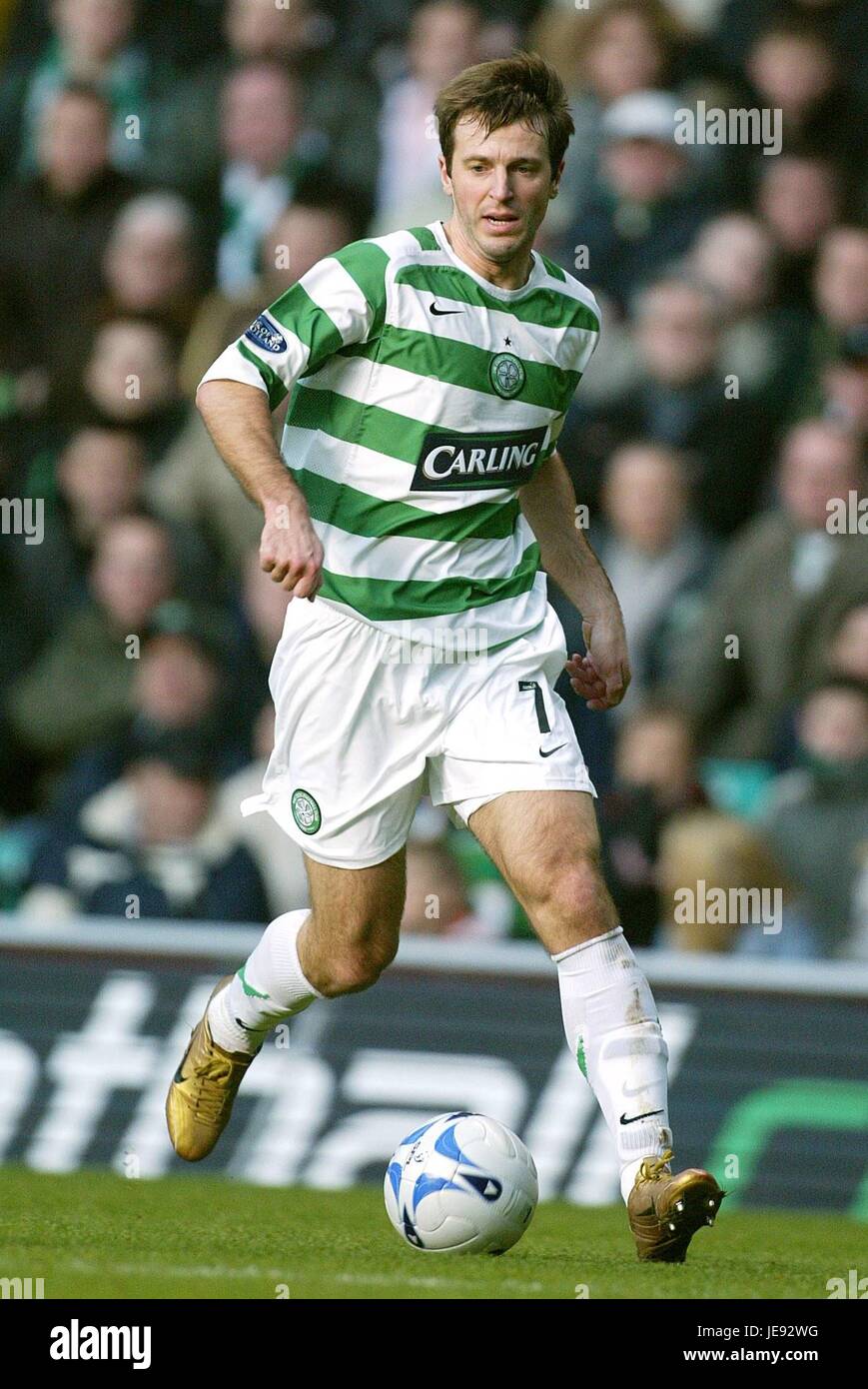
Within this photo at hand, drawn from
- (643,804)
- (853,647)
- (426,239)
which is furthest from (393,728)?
(853,647)

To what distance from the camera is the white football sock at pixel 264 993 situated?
569 centimetres

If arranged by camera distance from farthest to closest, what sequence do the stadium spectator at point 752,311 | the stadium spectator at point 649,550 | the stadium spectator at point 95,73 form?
the stadium spectator at point 95,73, the stadium spectator at point 752,311, the stadium spectator at point 649,550

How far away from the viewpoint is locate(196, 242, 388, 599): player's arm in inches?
192

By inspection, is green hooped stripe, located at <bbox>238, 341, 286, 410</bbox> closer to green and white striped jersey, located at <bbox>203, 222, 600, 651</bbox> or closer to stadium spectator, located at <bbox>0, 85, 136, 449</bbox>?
green and white striped jersey, located at <bbox>203, 222, 600, 651</bbox>

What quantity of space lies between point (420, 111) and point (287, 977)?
4981 mm

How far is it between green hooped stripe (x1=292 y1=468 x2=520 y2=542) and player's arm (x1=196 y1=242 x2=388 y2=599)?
0.25 meters

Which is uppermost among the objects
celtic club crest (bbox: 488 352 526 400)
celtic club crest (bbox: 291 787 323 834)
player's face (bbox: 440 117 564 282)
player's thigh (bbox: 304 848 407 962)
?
player's face (bbox: 440 117 564 282)

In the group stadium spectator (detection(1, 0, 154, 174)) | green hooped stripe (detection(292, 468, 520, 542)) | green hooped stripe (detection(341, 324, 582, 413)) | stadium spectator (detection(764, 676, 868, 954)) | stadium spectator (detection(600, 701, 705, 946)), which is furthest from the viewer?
Answer: stadium spectator (detection(1, 0, 154, 174))

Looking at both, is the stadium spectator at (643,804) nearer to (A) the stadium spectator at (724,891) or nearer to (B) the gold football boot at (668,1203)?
(A) the stadium spectator at (724,891)

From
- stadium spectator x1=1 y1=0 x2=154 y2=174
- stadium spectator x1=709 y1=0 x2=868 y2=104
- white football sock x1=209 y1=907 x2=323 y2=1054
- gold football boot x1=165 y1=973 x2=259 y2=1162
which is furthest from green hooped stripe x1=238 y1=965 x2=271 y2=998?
stadium spectator x1=1 y1=0 x2=154 y2=174

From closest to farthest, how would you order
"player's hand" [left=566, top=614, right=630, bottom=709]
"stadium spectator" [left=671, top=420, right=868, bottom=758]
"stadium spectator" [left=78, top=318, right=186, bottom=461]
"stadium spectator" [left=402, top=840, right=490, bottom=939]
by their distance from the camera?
"player's hand" [left=566, top=614, right=630, bottom=709]
"stadium spectator" [left=402, top=840, right=490, bottom=939]
"stadium spectator" [left=671, top=420, right=868, bottom=758]
"stadium spectator" [left=78, top=318, right=186, bottom=461]

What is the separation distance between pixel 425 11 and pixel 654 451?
226 cm

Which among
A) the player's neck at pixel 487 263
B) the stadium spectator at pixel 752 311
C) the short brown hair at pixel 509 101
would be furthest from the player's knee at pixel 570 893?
the stadium spectator at pixel 752 311

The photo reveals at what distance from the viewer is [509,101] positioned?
201 inches
